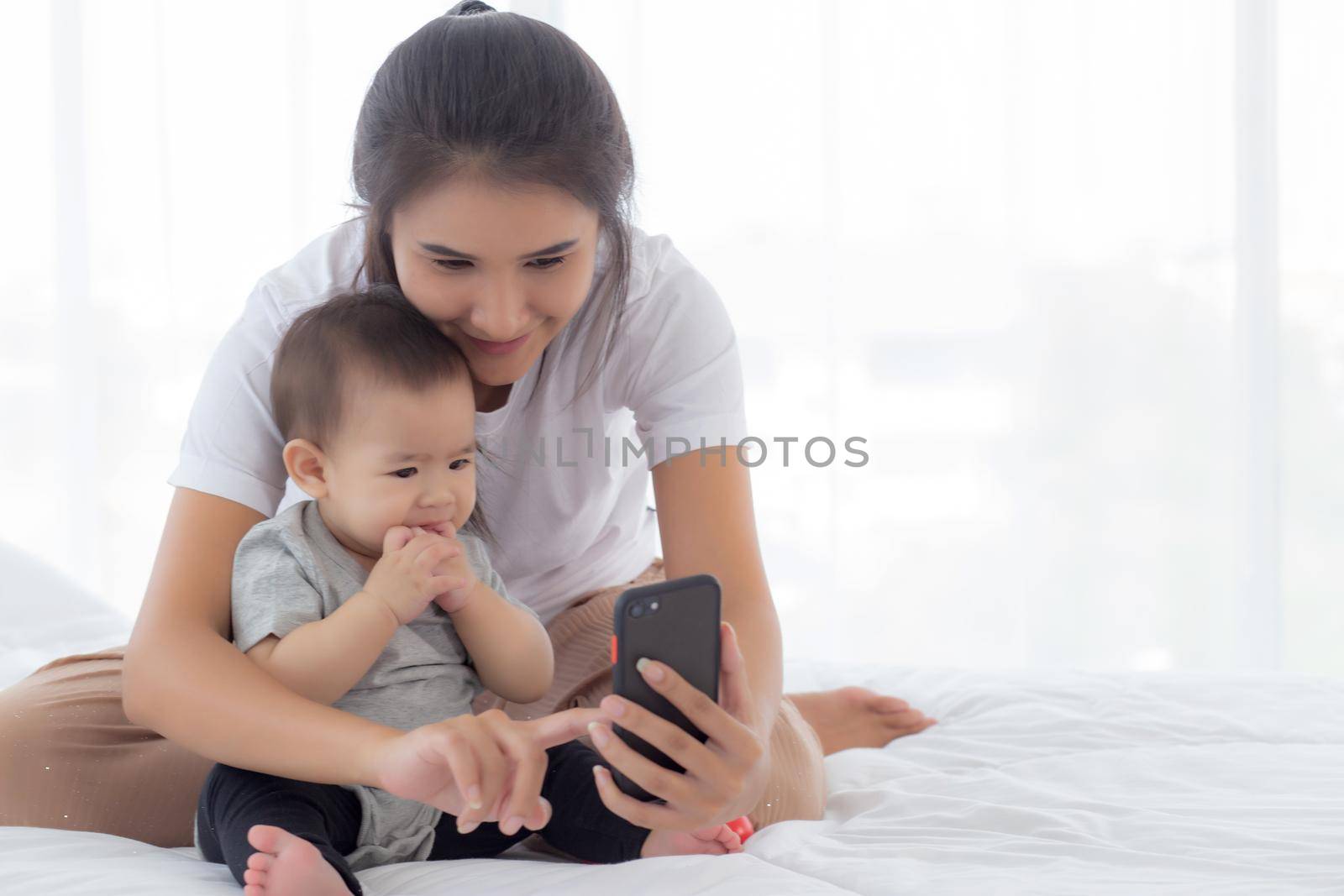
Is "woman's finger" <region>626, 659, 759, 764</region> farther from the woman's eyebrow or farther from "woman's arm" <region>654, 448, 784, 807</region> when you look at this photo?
the woman's eyebrow

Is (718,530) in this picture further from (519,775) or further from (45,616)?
(45,616)

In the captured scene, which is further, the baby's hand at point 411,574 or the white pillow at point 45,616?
the white pillow at point 45,616

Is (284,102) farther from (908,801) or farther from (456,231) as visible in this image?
(908,801)

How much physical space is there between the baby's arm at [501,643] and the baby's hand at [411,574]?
1.3 inches

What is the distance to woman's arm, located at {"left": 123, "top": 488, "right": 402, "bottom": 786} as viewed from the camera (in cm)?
93

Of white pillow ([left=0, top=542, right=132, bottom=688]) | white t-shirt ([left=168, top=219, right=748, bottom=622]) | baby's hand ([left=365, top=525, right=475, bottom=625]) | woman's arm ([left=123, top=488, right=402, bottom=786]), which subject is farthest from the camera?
white pillow ([left=0, top=542, right=132, bottom=688])

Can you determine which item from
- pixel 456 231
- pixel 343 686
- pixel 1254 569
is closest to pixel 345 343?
pixel 456 231

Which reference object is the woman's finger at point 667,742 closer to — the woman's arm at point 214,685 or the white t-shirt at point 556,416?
Answer: the woman's arm at point 214,685

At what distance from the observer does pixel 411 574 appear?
1.04 meters

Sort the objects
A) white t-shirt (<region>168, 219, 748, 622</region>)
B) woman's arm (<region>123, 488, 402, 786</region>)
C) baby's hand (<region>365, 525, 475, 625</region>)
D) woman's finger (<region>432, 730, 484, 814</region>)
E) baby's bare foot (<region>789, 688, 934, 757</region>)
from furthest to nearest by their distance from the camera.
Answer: baby's bare foot (<region>789, 688, 934, 757</region>) < white t-shirt (<region>168, 219, 748, 622</region>) < baby's hand (<region>365, 525, 475, 625</region>) < woman's arm (<region>123, 488, 402, 786</region>) < woman's finger (<region>432, 730, 484, 814</region>)

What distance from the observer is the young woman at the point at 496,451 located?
949 millimetres

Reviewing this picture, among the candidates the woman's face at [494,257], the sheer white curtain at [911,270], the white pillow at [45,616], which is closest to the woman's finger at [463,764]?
the woman's face at [494,257]

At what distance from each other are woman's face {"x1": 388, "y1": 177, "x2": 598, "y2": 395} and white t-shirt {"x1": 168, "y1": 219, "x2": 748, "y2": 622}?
0.47ft

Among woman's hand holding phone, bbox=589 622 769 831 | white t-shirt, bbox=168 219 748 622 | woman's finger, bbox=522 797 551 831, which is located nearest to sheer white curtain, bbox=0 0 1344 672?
white t-shirt, bbox=168 219 748 622
